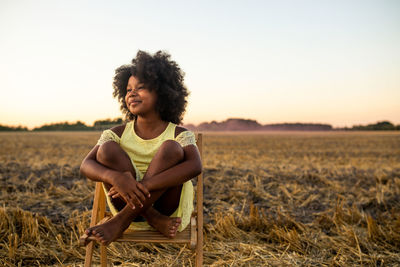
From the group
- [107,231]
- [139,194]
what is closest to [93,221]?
[107,231]

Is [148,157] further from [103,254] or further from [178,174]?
[103,254]

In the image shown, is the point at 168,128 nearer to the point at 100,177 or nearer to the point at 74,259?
the point at 100,177

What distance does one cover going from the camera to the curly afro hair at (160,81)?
2382 millimetres

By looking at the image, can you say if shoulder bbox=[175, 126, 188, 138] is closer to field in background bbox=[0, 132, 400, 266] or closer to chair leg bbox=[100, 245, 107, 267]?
chair leg bbox=[100, 245, 107, 267]

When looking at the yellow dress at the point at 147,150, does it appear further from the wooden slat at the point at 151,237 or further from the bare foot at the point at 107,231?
the bare foot at the point at 107,231

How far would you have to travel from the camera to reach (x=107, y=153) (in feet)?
6.73

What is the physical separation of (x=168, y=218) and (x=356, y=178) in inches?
211

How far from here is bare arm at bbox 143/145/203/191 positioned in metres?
1.95

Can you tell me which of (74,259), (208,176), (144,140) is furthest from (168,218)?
(208,176)

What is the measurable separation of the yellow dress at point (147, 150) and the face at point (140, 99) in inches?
7.6

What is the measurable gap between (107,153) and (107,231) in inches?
19.0

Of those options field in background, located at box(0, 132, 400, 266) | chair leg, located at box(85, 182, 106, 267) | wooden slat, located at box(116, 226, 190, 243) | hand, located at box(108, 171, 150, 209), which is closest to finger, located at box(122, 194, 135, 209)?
hand, located at box(108, 171, 150, 209)

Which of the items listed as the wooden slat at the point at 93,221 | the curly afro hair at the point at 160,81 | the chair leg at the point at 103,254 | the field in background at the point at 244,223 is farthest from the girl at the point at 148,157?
the field in background at the point at 244,223

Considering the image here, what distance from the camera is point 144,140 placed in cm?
235
